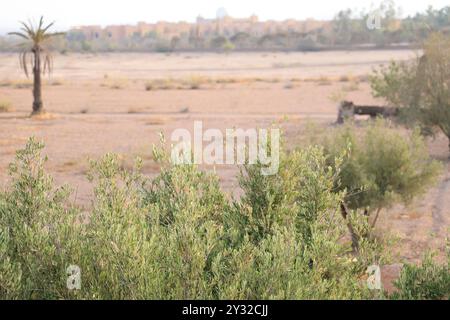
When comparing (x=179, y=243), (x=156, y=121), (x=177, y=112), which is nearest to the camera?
(x=179, y=243)

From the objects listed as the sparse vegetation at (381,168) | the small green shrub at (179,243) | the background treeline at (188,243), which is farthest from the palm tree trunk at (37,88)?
the small green shrub at (179,243)

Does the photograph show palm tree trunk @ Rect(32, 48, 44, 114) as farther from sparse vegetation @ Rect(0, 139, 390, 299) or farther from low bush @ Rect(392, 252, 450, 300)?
low bush @ Rect(392, 252, 450, 300)

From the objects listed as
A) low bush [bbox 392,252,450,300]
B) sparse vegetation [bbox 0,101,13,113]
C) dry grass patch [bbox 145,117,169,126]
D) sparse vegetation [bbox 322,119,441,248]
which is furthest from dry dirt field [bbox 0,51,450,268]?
low bush [bbox 392,252,450,300]

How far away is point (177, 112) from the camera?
36688 millimetres

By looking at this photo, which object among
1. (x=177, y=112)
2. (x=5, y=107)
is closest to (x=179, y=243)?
(x=177, y=112)

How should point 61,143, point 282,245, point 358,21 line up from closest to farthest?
1. point 282,245
2. point 61,143
3. point 358,21

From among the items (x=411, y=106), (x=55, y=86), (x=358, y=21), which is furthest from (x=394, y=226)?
(x=358, y=21)

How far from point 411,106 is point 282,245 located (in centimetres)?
1803

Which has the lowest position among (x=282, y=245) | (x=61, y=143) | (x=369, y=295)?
(x=61, y=143)

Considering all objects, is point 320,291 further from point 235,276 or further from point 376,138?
point 376,138

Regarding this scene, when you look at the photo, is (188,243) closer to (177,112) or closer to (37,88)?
(37,88)

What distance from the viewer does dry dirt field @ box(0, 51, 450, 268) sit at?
16156 millimetres

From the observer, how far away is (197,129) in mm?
30500

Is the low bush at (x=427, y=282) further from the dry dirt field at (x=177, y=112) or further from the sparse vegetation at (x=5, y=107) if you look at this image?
the sparse vegetation at (x=5, y=107)
